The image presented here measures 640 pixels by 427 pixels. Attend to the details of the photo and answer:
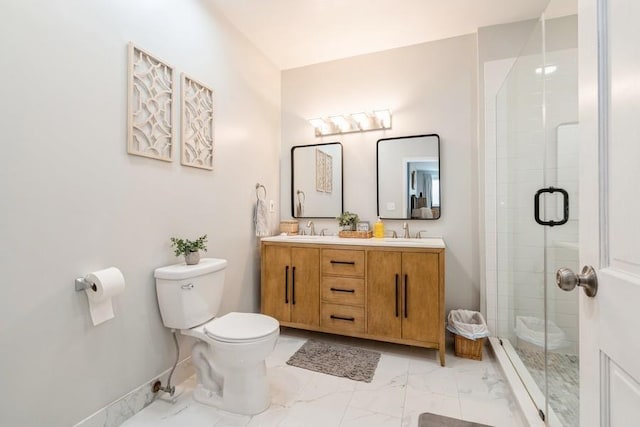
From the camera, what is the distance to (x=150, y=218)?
168 centimetres

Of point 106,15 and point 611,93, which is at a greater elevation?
point 106,15

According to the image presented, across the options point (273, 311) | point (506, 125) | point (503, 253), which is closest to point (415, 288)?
point (503, 253)

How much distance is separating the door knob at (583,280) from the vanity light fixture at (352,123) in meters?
2.23

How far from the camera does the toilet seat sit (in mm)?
1518

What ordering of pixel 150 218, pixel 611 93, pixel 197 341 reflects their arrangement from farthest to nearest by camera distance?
1. pixel 197 341
2. pixel 150 218
3. pixel 611 93

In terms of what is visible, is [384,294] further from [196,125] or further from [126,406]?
[196,125]

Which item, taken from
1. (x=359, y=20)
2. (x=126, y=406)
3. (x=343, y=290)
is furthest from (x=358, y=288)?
(x=359, y=20)

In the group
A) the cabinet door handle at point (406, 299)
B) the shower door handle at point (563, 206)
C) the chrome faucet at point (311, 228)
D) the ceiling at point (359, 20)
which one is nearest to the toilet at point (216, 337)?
the cabinet door handle at point (406, 299)

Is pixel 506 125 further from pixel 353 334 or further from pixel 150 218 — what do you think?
pixel 150 218

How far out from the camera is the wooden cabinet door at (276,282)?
2467 millimetres

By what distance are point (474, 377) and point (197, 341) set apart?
1.78m

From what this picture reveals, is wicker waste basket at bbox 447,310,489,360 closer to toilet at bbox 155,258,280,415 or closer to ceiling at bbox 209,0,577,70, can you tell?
toilet at bbox 155,258,280,415

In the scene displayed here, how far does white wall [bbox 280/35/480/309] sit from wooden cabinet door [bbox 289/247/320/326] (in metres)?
0.60

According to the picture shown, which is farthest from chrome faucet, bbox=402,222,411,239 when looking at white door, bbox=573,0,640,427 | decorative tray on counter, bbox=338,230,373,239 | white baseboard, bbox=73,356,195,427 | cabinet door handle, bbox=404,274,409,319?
white baseboard, bbox=73,356,195,427
